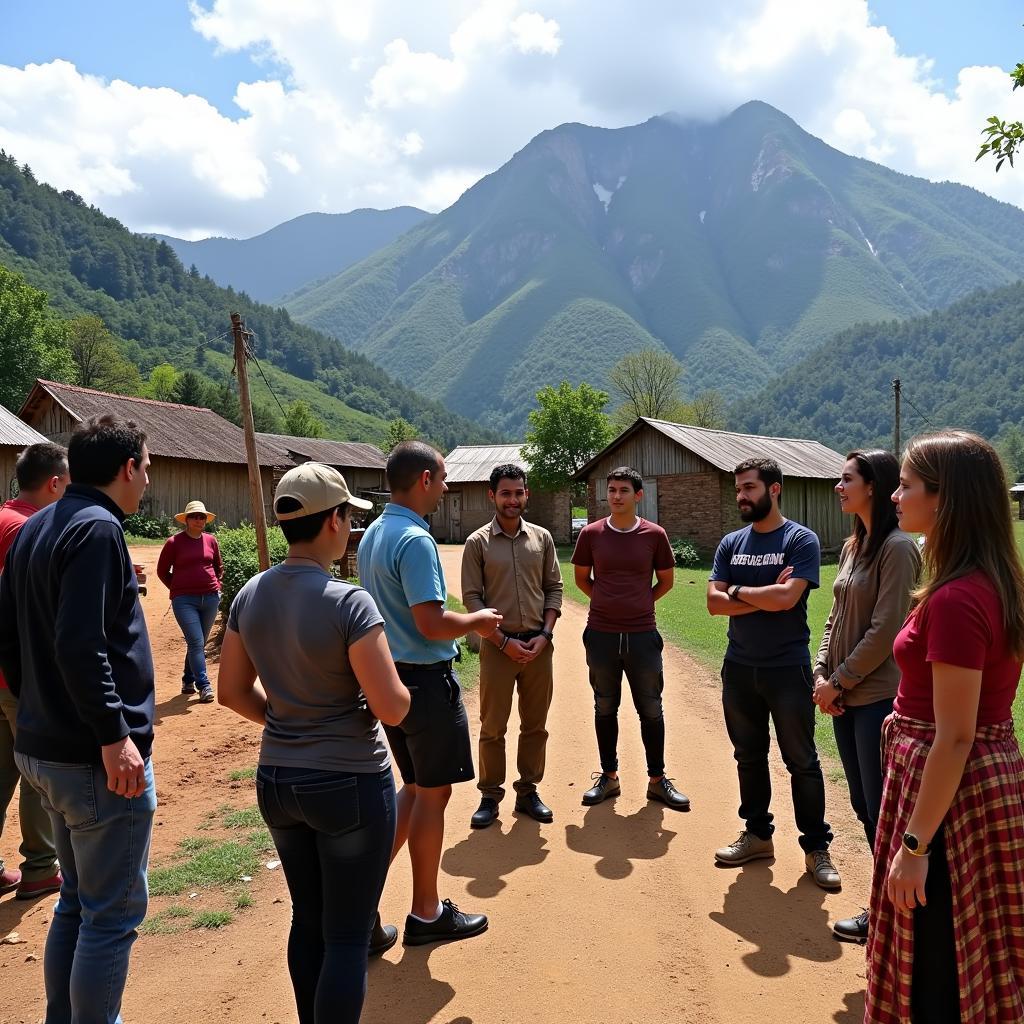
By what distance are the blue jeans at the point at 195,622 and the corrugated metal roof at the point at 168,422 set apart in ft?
80.6

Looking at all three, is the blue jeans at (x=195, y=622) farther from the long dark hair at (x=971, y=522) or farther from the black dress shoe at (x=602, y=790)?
the long dark hair at (x=971, y=522)

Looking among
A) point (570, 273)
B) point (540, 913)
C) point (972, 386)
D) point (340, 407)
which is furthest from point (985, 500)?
point (570, 273)

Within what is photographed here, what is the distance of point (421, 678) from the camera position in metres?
3.72

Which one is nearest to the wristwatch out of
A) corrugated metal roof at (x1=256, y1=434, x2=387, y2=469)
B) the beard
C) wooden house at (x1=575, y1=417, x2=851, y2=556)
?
the beard

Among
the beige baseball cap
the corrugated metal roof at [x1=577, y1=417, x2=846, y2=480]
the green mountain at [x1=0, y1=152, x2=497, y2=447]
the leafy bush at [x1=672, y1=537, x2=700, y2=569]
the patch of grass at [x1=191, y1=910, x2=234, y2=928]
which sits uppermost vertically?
the green mountain at [x1=0, y1=152, x2=497, y2=447]

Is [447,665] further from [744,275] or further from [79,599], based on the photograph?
[744,275]

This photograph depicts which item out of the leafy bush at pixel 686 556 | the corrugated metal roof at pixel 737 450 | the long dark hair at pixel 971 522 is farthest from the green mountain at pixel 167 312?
the long dark hair at pixel 971 522

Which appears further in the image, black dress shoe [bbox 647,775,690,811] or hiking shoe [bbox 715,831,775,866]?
black dress shoe [bbox 647,775,690,811]

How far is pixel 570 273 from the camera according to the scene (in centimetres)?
19438

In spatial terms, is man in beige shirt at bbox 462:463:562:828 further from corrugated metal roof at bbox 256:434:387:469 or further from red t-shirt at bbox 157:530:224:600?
corrugated metal roof at bbox 256:434:387:469

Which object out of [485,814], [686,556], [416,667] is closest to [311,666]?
[416,667]

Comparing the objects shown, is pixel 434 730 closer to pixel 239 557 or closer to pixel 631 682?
pixel 631 682

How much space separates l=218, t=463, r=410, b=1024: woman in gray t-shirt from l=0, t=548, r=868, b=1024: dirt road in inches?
34.4

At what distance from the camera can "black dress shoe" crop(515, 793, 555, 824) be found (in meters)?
5.39
